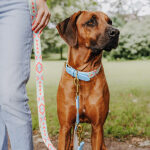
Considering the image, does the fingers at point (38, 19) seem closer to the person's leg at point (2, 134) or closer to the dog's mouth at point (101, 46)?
the person's leg at point (2, 134)

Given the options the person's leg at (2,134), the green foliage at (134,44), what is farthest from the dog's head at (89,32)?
the green foliage at (134,44)

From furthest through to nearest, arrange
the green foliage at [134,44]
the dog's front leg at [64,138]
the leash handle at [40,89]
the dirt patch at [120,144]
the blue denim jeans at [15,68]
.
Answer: the green foliage at [134,44], the dirt patch at [120,144], the dog's front leg at [64,138], the leash handle at [40,89], the blue denim jeans at [15,68]

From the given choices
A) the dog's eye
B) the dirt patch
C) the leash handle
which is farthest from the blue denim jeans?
the dirt patch

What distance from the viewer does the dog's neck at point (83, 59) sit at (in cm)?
267

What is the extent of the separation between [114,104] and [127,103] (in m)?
0.30

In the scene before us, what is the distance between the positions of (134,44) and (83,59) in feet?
56.0

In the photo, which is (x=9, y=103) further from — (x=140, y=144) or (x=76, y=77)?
(x=140, y=144)

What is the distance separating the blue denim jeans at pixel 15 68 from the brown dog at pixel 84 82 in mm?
792

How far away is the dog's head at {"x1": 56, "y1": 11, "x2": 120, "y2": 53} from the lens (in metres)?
2.58

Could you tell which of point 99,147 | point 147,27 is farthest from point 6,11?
point 147,27

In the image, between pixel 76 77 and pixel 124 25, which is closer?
pixel 76 77

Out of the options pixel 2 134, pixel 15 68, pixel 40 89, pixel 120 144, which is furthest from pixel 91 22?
pixel 120 144

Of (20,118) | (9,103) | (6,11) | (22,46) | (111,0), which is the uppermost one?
(111,0)

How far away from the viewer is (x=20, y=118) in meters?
1.70
